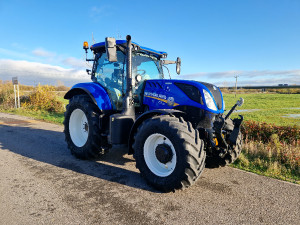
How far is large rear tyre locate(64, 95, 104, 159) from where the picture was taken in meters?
4.21

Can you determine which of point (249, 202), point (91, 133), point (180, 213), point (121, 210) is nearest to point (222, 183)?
point (249, 202)

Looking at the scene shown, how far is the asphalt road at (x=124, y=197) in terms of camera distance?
2.45 meters

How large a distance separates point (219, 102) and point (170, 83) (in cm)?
98

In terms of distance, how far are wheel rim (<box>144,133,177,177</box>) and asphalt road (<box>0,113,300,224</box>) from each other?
32cm

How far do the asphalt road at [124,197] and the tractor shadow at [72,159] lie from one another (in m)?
0.02

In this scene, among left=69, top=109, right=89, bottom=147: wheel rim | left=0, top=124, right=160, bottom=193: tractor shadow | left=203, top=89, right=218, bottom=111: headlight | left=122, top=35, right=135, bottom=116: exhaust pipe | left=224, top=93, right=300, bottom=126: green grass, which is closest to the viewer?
left=203, top=89, right=218, bottom=111: headlight

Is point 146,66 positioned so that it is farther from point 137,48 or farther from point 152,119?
point 152,119

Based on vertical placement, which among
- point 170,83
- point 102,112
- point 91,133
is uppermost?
point 170,83

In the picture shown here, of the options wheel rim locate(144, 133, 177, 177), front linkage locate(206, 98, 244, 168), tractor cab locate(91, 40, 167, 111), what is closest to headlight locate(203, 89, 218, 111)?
front linkage locate(206, 98, 244, 168)

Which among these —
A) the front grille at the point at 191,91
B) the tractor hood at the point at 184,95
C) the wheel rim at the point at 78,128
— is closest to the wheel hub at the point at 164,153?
the tractor hood at the point at 184,95

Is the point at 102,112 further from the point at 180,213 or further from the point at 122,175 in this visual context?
the point at 180,213

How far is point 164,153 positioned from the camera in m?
3.08

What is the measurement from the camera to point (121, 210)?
2.60 m

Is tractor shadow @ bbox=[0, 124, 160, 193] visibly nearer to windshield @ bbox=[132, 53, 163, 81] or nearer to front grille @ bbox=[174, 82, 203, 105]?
front grille @ bbox=[174, 82, 203, 105]
